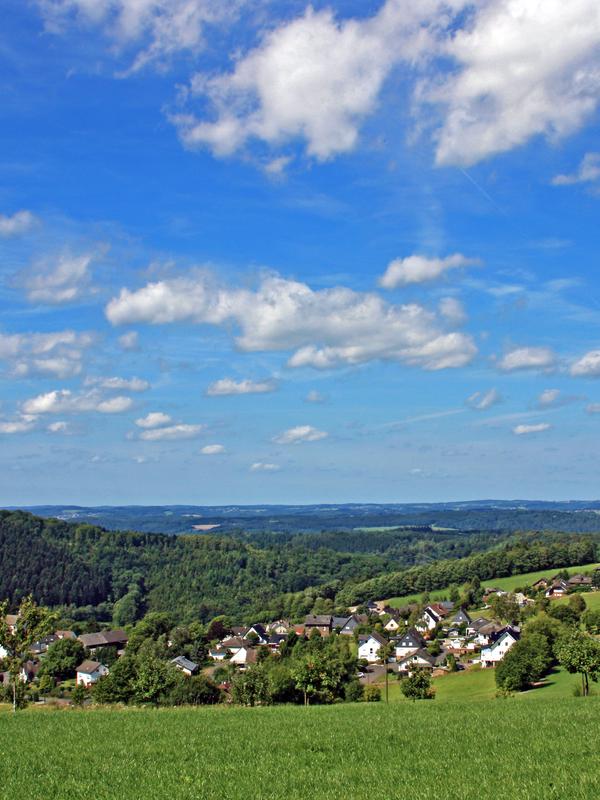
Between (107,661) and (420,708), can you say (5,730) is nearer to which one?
(420,708)

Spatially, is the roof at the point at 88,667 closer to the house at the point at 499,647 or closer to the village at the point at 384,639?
the village at the point at 384,639

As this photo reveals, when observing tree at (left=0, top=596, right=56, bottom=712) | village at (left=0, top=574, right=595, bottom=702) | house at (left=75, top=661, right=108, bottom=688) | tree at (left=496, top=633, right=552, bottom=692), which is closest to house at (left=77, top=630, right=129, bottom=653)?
village at (left=0, top=574, right=595, bottom=702)

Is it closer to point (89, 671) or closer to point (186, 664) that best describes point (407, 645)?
point (186, 664)

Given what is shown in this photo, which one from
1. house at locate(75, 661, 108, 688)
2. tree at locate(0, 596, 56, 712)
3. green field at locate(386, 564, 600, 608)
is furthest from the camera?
green field at locate(386, 564, 600, 608)

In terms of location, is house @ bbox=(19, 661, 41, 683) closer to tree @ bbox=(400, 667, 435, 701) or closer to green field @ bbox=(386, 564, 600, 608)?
tree @ bbox=(400, 667, 435, 701)

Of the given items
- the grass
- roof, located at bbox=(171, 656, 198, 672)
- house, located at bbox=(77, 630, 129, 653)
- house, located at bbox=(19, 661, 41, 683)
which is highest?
the grass

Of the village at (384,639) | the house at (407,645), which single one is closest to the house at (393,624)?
the village at (384,639)
